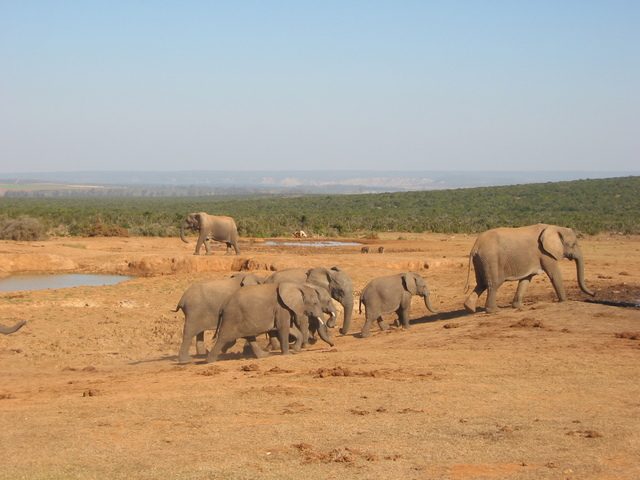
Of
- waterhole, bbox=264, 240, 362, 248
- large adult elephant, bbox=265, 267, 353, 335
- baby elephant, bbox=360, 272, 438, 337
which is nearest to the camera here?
large adult elephant, bbox=265, 267, 353, 335

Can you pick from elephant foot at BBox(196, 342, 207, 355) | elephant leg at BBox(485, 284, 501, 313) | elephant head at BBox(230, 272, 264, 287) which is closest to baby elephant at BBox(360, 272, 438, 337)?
elephant leg at BBox(485, 284, 501, 313)

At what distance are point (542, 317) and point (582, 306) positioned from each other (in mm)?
998

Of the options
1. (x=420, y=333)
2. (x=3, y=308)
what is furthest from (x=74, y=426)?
(x=3, y=308)

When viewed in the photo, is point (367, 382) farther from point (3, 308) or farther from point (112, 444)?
point (3, 308)

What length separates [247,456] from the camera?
959 cm

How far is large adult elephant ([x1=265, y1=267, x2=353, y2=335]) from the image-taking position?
18.8 meters

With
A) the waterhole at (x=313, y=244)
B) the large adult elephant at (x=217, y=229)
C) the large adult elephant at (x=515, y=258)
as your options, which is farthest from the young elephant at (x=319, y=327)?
the waterhole at (x=313, y=244)

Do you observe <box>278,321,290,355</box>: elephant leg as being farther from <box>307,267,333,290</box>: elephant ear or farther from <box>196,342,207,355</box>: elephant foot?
<box>307,267,333,290</box>: elephant ear

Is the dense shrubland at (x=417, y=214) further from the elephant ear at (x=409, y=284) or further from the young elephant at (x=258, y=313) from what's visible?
the young elephant at (x=258, y=313)

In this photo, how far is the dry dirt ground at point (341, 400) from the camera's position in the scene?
9.33 meters

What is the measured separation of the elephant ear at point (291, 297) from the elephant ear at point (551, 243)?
20.0 feet

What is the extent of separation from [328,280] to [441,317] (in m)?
3.21

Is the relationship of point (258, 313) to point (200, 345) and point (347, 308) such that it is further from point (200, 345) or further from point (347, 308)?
point (347, 308)

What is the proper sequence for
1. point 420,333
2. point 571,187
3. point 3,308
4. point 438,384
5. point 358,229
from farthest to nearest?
1. point 571,187
2. point 358,229
3. point 3,308
4. point 420,333
5. point 438,384
